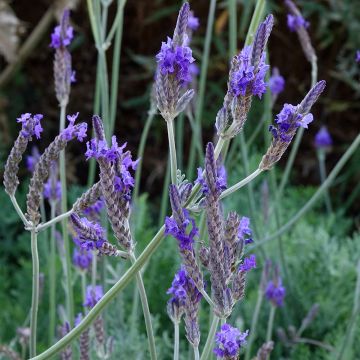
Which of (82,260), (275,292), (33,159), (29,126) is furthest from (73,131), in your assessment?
(33,159)

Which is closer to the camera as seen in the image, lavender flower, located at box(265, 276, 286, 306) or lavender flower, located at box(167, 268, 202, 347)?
lavender flower, located at box(167, 268, 202, 347)

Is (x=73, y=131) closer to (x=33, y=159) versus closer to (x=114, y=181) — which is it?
(x=114, y=181)

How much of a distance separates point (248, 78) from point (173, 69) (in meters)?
0.08

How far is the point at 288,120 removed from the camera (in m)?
0.79

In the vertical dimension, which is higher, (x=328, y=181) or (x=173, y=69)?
(x=173, y=69)

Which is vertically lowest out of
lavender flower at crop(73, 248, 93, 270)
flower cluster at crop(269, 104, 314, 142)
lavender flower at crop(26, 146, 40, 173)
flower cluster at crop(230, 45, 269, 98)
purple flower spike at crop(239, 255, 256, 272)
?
lavender flower at crop(73, 248, 93, 270)

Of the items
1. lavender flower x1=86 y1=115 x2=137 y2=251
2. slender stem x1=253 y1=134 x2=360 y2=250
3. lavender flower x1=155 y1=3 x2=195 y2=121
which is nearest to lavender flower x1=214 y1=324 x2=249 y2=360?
lavender flower x1=86 y1=115 x2=137 y2=251

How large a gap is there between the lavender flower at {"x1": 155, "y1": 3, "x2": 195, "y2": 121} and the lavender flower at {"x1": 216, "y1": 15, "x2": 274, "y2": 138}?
0.05 metres

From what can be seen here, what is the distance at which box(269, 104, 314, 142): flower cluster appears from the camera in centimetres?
78

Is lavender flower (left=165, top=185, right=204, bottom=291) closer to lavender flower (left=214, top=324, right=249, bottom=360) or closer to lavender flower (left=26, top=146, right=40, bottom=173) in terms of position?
lavender flower (left=214, top=324, right=249, bottom=360)

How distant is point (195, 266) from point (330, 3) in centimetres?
259

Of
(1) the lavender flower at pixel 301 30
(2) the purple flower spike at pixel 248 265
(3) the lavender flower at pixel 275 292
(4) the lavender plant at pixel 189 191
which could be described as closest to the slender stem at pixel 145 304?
(4) the lavender plant at pixel 189 191

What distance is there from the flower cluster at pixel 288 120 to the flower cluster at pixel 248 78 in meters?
0.03

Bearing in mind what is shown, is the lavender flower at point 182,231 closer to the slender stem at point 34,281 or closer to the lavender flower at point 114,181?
the lavender flower at point 114,181
